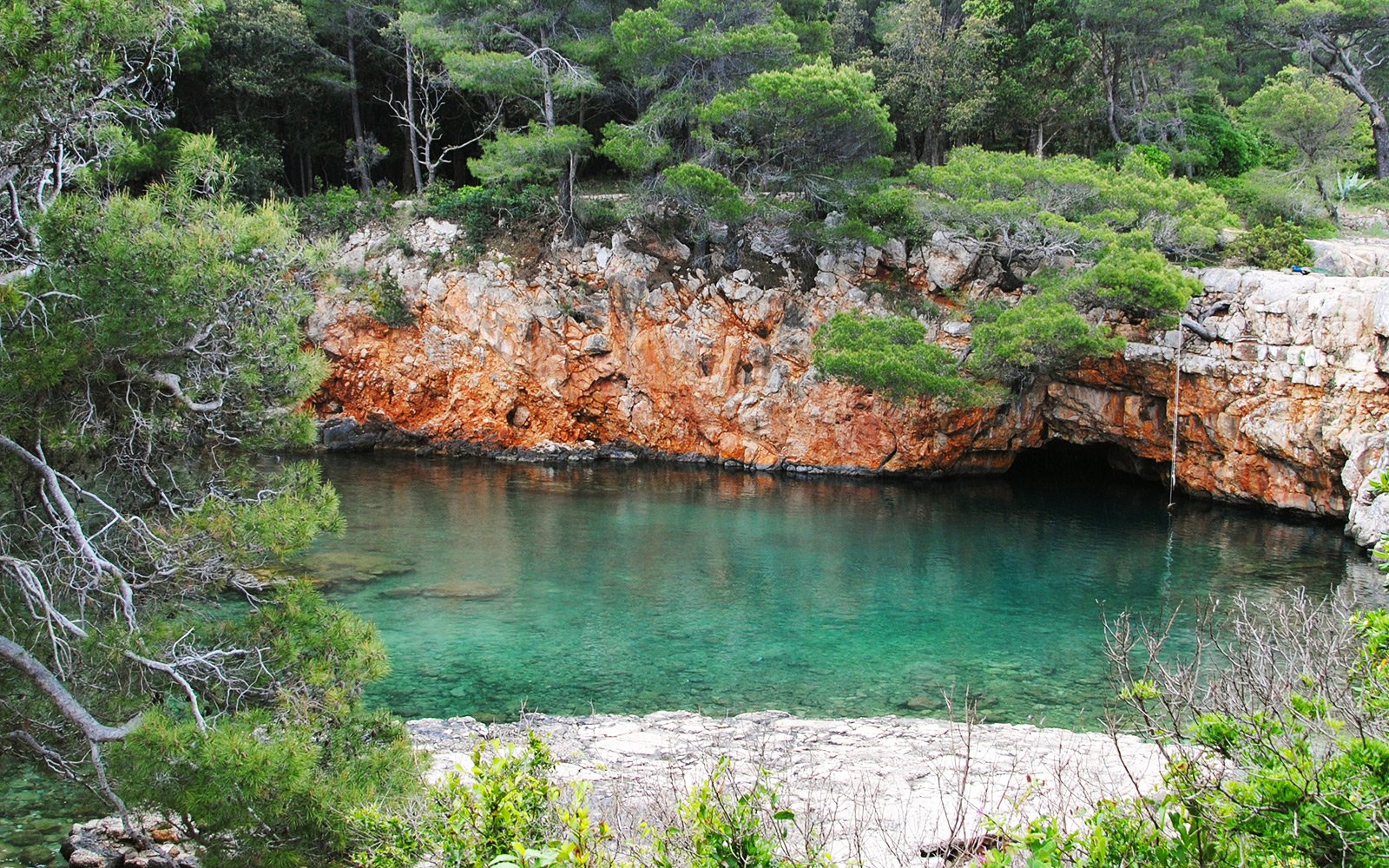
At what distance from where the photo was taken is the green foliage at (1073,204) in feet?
74.0

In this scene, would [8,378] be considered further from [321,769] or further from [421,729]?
[421,729]

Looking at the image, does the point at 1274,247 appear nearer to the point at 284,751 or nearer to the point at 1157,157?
the point at 1157,157

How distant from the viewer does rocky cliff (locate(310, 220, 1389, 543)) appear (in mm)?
25109

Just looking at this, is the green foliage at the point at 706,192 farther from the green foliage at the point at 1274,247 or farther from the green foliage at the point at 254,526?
the green foliage at the point at 254,526

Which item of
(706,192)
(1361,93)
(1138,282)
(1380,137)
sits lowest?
(1138,282)

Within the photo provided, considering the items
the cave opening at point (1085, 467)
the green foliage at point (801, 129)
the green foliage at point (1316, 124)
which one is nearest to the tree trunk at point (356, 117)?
the green foliage at point (801, 129)

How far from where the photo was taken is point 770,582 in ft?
56.0

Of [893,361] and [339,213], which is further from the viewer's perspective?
[339,213]

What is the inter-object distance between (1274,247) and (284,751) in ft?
78.2

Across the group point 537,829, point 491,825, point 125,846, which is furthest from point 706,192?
point 491,825

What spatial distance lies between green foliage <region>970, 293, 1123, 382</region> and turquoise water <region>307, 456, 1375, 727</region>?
12.3 feet

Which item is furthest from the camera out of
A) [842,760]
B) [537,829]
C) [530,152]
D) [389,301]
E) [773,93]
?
[389,301]

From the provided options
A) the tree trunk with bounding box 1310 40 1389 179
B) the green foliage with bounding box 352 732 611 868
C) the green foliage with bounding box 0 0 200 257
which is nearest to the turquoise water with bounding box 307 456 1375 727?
the green foliage with bounding box 352 732 611 868

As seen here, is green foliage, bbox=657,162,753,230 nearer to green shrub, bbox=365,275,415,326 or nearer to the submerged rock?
green shrub, bbox=365,275,415,326
